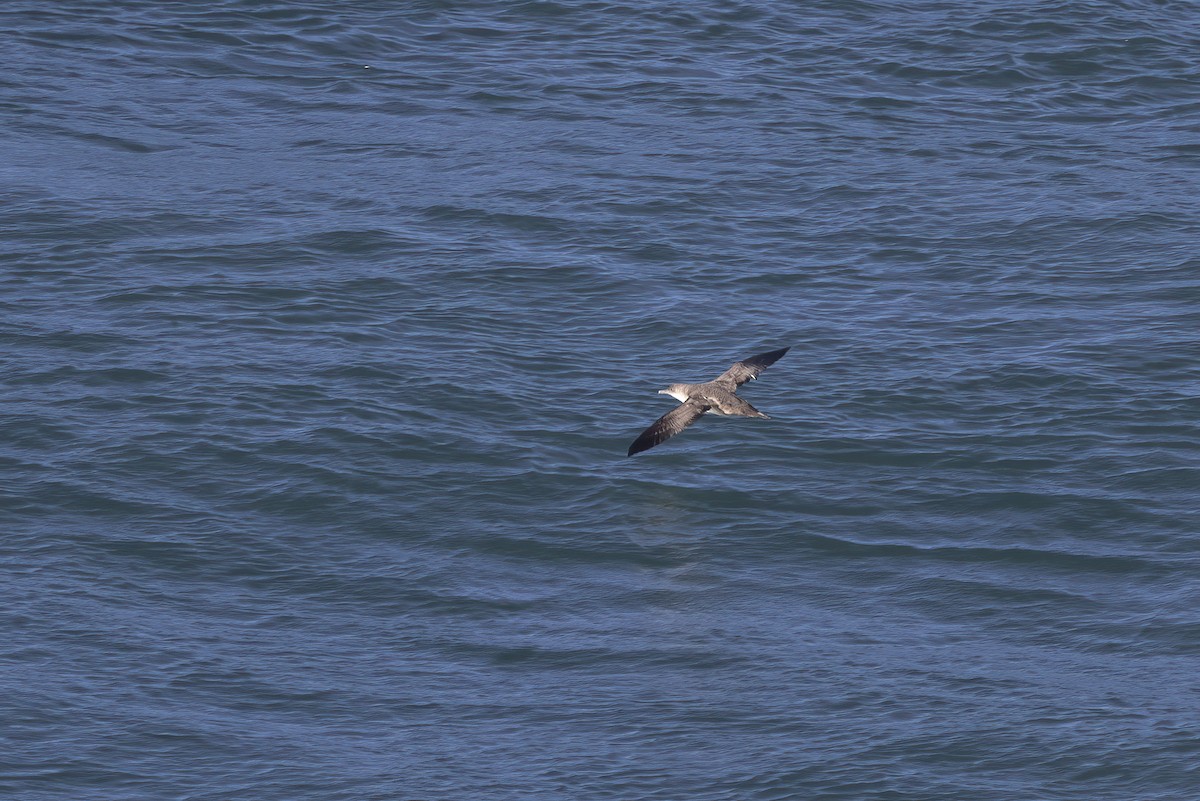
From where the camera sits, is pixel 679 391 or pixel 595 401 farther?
pixel 595 401

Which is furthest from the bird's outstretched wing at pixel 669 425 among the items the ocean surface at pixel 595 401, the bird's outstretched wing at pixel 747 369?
the ocean surface at pixel 595 401

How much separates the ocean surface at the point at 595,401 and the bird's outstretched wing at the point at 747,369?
103 inches

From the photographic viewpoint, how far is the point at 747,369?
94.7 feet

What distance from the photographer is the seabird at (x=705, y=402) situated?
1039 inches

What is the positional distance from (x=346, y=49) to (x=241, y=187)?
7289 mm

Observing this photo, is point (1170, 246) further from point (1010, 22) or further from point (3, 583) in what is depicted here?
point (3, 583)

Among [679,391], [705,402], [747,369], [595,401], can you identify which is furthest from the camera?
[595,401]

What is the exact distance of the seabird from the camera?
26.4m

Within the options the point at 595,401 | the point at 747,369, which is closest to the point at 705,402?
the point at 747,369

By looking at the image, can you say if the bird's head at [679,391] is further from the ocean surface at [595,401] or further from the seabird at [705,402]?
the ocean surface at [595,401]

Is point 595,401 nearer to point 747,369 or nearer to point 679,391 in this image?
point 679,391

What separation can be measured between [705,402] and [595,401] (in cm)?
525

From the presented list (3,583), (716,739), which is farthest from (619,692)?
(3,583)

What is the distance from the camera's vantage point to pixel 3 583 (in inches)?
1107
